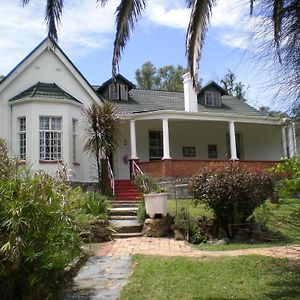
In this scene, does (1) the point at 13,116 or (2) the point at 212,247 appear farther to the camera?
(1) the point at 13,116

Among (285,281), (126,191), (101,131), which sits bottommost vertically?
(285,281)

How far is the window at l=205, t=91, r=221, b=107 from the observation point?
92.8 ft

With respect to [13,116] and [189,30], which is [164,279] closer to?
[189,30]

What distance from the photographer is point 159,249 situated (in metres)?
11.7

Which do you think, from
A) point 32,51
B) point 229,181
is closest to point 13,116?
point 32,51

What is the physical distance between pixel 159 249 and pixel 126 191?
949cm

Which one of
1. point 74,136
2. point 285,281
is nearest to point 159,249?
point 285,281

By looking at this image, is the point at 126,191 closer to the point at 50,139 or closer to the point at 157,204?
the point at 50,139

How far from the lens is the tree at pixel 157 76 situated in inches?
2237

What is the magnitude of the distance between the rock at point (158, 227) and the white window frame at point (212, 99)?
49.8ft

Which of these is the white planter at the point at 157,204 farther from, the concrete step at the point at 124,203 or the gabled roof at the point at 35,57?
the gabled roof at the point at 35,57

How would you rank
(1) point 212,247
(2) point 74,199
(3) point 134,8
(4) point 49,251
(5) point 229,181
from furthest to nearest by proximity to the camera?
(5) point 229,181 < (1) point 212,247 < (3) point 134,8 < (2) point 74,199 < (4) point 49,251

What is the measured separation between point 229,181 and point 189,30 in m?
6.65

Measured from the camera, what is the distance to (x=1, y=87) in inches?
845
